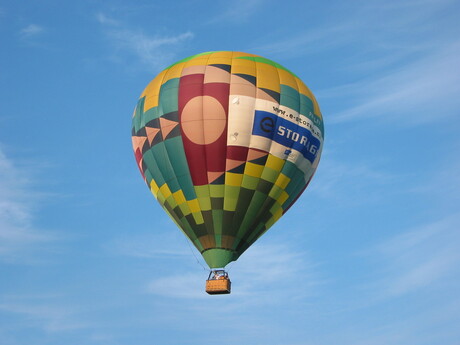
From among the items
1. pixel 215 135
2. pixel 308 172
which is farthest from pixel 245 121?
pixel 308 172

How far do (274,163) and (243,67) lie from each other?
168 inches

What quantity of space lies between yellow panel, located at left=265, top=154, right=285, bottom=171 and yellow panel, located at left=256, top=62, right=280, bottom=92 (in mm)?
2860

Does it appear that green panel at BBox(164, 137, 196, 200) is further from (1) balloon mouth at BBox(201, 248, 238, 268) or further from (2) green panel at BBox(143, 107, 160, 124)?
(1) balloon mouth at BBox(201, 248, 238, 268)

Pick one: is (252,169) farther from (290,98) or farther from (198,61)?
(198,61)

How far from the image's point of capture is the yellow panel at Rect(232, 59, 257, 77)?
129 feet

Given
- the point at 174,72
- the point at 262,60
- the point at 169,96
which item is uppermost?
the point at 262,60

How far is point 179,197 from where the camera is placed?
38.9 m

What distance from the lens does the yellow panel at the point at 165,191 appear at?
39281mm

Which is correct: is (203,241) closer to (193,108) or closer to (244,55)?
(193,108)

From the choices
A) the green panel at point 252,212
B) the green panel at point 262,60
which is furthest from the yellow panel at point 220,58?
the green panel at point 252,212

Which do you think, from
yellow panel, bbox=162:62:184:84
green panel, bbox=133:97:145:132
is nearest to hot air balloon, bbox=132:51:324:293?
yellow panel, bbox=162:62:184:84

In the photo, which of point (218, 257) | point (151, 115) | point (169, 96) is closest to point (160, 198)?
point (151, 115)

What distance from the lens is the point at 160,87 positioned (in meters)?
40.1

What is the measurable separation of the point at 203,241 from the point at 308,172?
18.0 feet
